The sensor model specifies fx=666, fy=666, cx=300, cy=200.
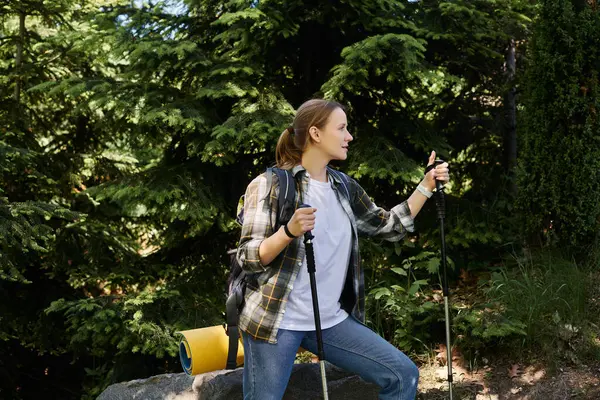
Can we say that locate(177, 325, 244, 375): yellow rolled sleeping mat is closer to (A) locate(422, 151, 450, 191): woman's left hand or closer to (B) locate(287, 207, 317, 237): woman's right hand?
(B) locate(287, 207, 317, 237): woman's right hand

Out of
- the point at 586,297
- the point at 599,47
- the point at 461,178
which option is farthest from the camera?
the point at 461,178

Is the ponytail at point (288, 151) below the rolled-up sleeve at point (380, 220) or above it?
above

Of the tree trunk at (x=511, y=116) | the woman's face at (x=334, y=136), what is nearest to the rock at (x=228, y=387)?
the woman's face at (x=334, y=136)

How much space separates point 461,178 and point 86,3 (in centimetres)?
466

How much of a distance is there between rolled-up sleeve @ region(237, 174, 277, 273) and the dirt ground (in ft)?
8.24

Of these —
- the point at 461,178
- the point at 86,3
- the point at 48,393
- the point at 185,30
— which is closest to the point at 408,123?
the point at 461,178

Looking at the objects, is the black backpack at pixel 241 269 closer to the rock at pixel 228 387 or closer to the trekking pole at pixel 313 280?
the trekking pole at pixel 313 280

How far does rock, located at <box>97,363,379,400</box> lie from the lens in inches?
149

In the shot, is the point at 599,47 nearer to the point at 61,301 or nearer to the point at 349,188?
the point at 349,188

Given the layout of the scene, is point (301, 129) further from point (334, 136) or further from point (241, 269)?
point (241, 269)

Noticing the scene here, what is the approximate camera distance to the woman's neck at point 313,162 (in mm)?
3027

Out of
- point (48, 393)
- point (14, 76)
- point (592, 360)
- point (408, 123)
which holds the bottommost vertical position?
point (48, 393)

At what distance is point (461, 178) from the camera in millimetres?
7207

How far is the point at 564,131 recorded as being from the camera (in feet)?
18.4
